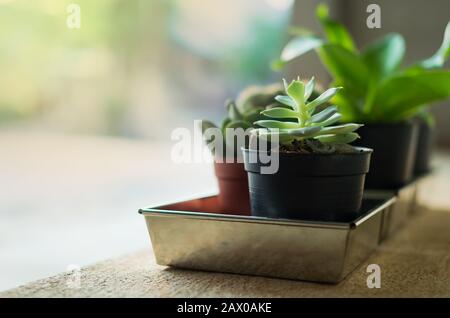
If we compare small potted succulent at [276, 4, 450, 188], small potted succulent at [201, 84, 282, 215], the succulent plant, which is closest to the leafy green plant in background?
small potted succulent at [276, 4, 450, 188]

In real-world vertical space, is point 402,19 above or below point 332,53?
above

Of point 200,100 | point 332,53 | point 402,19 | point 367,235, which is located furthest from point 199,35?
point 367,235

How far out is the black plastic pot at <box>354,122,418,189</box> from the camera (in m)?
1.07

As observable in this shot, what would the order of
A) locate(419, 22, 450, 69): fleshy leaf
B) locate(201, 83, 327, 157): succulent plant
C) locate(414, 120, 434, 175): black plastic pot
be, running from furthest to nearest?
locate(414, 120, 434, 175): black plastic pot
locate(419, 22, 450, 69): fleshy leaf
locate(201, 83, 327, 157): succulent plant

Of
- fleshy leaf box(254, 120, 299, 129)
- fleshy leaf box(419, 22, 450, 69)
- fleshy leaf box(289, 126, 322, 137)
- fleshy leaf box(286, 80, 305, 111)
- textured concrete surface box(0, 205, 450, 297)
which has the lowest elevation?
textured concrete surface box(0, 205, 450, 297)

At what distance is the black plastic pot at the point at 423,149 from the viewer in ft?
4.66

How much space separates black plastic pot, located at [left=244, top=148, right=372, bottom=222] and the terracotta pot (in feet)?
0.44

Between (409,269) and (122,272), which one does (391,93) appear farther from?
(122,272)

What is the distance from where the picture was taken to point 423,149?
1459 mm

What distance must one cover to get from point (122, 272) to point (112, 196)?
168cm

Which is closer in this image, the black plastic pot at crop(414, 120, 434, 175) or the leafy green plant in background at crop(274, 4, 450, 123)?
the leafy green plant in background at crop(274, 4, 450, 123)

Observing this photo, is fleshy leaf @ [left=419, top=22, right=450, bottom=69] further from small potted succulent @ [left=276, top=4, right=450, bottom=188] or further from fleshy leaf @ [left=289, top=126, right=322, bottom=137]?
fleshy leaf @ [left=289, top=126, right=322, bottom=137]

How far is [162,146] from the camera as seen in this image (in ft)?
11.9

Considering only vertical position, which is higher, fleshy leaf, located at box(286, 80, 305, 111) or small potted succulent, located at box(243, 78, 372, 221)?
fleshy leaf, located at box(286, 80, 305, 111)
